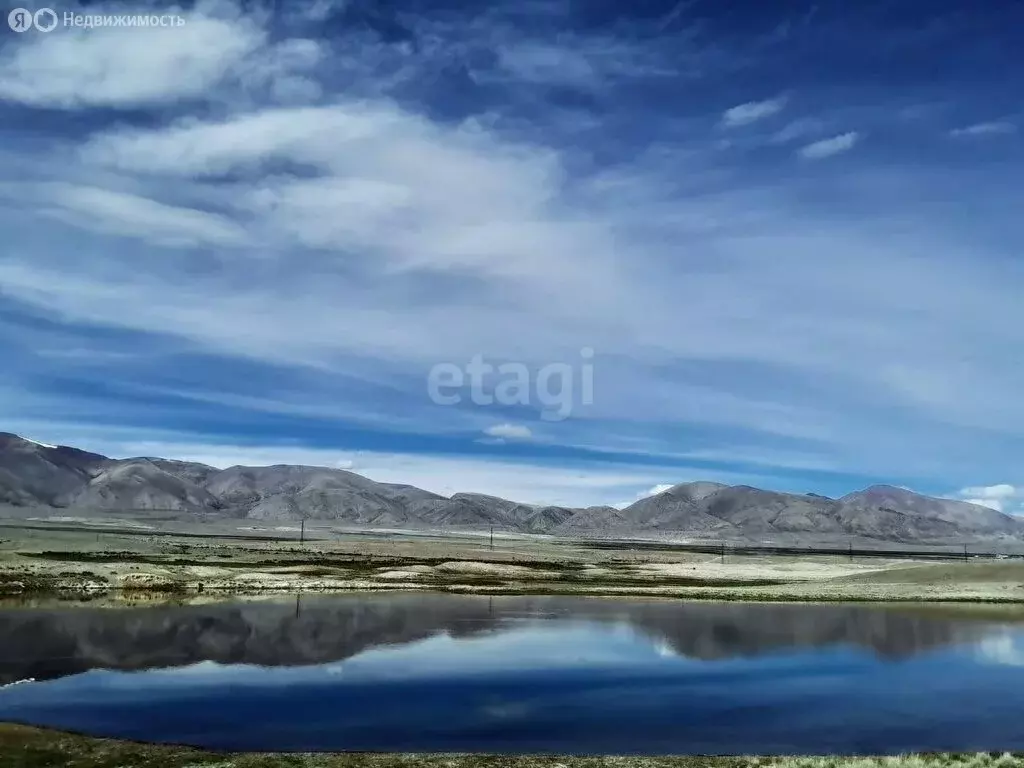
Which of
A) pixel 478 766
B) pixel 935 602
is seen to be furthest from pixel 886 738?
pixel 935 602

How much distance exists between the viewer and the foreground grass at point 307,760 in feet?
66.0

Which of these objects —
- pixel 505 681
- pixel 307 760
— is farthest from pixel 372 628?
pixel 307 760

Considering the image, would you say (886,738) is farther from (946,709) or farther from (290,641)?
(290,641)

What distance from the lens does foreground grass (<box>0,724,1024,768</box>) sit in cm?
2011

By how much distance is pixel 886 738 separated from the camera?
25.6 metres

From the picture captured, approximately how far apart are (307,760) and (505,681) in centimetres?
1341

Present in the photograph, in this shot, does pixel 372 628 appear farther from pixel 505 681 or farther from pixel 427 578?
pixel 427 578

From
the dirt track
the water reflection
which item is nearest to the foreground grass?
the water reflection

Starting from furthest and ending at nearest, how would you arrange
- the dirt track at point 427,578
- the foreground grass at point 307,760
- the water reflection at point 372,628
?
the dirt track at point 427,578 < the water reflection at point 372,628 < the foreground grass at point 307,760

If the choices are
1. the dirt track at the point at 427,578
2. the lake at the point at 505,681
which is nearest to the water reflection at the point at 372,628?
the lake at the point at 505,681

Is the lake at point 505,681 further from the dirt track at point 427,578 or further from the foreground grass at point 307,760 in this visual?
the dirt track at point 427,578

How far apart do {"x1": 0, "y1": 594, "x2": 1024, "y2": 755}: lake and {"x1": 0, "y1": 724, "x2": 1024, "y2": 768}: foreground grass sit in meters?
1.36

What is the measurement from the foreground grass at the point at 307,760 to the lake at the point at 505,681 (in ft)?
4.46

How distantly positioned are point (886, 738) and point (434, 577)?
62.7 metres
